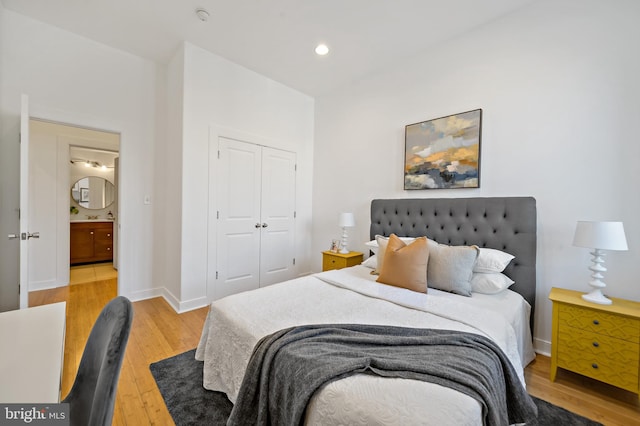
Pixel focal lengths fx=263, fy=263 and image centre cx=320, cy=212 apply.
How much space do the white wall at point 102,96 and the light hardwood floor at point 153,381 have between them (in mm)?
723

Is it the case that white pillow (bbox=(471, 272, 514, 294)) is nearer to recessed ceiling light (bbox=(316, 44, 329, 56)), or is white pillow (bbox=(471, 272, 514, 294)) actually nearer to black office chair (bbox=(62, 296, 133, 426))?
black office chair (bbox=(62, 296, 133, 426))

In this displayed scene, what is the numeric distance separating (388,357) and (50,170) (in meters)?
4.88

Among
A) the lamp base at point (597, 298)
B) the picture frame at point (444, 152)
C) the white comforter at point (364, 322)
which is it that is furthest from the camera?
the picture frame at point (444, 152)

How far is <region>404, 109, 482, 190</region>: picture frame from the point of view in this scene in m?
2.56

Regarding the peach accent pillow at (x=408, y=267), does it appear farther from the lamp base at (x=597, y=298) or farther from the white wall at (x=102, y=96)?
the white wall at (x=102, y=96)

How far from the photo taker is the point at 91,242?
5062 mm

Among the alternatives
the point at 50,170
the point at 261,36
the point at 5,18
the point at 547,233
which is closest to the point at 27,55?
the point at 5,18

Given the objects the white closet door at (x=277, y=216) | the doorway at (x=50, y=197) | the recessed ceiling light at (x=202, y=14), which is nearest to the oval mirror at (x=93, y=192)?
the doorway at (x=50, y=197)

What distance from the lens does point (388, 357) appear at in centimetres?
112

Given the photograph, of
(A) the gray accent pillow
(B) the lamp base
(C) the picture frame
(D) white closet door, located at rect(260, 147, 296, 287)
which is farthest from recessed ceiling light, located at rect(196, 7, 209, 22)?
(B) the lamp base

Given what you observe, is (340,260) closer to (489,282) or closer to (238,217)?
(238,217)

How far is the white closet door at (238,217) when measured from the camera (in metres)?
3.30

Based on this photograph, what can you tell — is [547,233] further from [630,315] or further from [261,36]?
[261,36]

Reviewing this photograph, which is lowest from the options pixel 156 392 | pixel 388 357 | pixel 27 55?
pixel 156 392
